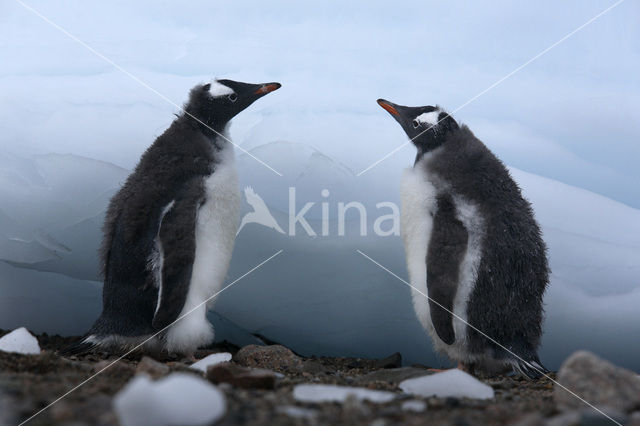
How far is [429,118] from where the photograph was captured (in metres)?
2.86

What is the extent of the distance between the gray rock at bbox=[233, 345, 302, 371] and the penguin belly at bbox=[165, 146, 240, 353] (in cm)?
20

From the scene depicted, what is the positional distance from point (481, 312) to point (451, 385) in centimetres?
81

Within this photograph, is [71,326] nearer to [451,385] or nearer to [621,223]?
[451,385]

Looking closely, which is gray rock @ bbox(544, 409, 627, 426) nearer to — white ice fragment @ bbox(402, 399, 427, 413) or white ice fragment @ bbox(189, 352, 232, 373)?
white ice fragment @ bbox(402, 399, 427, 413)

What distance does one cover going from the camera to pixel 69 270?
3.11 meters

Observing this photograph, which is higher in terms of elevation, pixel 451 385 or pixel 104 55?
pixel 104 55

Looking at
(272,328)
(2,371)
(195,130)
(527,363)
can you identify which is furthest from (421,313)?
(2,371)

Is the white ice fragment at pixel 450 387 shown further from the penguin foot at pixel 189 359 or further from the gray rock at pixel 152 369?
the penguin foot at pixel 189 359

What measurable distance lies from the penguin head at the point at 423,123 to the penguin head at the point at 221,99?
0.58 metres

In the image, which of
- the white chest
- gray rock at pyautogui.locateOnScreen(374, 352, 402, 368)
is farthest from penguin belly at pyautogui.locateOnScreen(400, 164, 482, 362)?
gray rock at pyautogui.locateOnScreen(374, 352, 402, 368)

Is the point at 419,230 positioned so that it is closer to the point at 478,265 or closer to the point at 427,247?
the point at 427,247

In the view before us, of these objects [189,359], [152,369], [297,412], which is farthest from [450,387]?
[189,359]

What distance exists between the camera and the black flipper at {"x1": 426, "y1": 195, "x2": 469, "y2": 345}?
2438mm

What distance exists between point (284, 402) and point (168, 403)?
37cm
